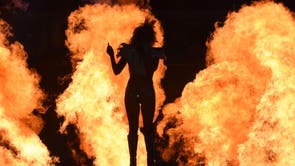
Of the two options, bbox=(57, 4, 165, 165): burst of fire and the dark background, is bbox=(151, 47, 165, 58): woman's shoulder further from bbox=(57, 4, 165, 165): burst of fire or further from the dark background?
the dark background

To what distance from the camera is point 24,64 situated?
8195 millimetres

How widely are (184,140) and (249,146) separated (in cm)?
112

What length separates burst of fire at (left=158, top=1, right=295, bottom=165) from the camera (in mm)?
7734

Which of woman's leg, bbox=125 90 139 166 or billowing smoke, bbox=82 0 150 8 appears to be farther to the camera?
billowing smoke, bbox=82 0 150 8

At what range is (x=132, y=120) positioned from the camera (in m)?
6.62

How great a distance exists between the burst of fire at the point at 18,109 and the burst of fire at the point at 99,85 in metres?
0.52

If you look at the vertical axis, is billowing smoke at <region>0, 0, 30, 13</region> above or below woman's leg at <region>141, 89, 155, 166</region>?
above

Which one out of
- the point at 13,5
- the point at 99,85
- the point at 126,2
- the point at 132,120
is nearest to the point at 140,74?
the point at 132,120

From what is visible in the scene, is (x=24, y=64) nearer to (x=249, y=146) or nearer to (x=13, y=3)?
(x=13, y=3)

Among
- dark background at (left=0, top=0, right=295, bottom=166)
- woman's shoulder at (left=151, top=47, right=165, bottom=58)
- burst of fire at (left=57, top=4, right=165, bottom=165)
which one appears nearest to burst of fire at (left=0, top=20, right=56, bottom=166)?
dark background at (left=0, top=0, right=295, bottom=166)

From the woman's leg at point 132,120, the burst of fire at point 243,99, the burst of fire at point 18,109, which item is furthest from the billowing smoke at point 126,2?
the woman's leg at point 132,120

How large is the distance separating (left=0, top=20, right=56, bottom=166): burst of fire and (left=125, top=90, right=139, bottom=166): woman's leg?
78.2 inches

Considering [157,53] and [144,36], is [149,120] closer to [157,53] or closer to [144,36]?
[157,53]

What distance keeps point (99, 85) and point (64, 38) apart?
1.07 metres
